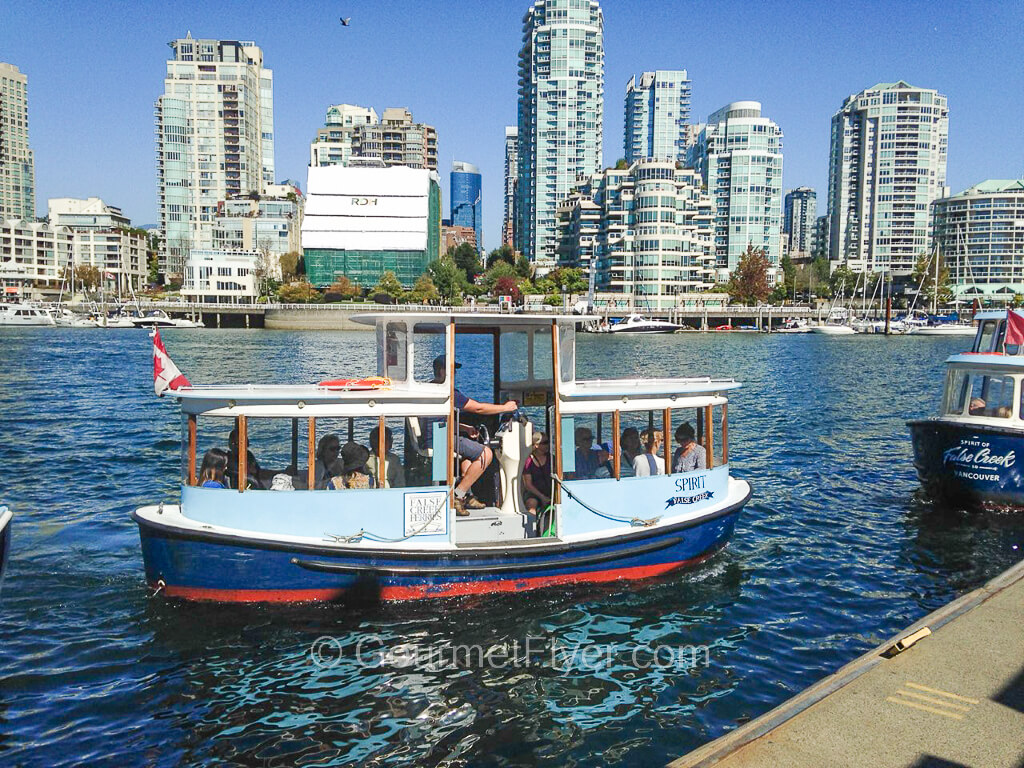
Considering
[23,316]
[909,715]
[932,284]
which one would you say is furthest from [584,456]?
[932,284]

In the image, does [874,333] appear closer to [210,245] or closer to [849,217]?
[849,217]

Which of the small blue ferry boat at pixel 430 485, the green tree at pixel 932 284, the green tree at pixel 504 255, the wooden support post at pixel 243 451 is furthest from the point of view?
the green tree at pixel 504 255

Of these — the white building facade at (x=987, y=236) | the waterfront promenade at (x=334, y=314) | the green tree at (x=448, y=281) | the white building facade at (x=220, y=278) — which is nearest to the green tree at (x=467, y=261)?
the green tree at (x=448, y=281)

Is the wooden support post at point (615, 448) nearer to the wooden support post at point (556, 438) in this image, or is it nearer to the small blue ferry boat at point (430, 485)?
the small blue ferry boat at point (430, 485)

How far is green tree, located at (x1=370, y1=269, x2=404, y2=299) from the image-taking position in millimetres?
129375

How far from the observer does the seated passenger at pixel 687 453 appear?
12742 mm

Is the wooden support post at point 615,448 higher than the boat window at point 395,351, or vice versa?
the boat window at point 395,351

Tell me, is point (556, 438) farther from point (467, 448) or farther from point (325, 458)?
point (325, 458)

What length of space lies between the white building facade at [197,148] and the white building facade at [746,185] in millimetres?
99741

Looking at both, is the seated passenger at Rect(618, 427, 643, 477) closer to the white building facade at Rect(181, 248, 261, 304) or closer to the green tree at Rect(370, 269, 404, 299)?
the green tree at Rect(370, 269, 404, 299)

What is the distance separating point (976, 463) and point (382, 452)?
12.5 meters

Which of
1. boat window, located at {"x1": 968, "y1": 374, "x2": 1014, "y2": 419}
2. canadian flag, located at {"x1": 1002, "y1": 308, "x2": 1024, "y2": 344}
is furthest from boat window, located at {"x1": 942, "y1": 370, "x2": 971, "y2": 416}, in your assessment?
canadian flag, located at {"x1": 1002, "y1": 308, "x2": 1024, "y2": 344}

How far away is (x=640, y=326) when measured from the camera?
371 ft

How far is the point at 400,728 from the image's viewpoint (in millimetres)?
8539
